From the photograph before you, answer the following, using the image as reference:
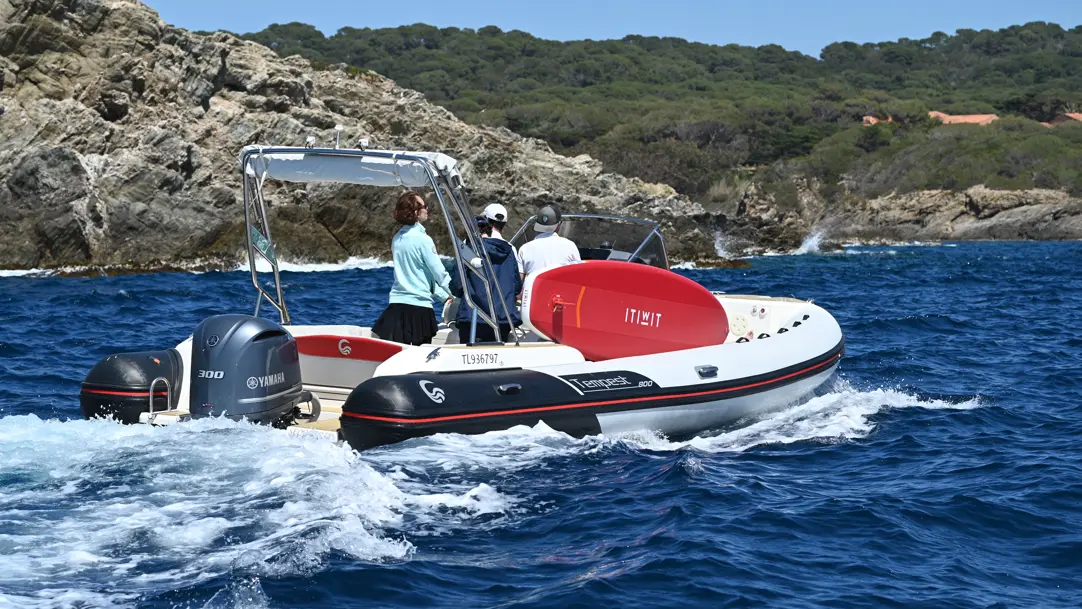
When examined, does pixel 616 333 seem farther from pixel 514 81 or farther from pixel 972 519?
pixel 514 81

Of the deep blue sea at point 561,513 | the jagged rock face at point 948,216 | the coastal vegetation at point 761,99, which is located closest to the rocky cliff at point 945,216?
the jagged rock face at point 948,216

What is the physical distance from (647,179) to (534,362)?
6190 cm

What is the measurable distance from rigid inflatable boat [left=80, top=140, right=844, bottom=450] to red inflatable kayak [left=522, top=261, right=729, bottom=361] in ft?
0.03

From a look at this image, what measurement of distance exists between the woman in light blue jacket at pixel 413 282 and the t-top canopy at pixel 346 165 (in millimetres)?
253

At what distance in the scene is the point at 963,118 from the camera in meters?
95.7

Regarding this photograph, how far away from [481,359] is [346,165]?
1.57 m

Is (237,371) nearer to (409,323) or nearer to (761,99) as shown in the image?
(409,323)

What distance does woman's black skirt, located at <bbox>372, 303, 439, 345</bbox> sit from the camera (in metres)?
8.16

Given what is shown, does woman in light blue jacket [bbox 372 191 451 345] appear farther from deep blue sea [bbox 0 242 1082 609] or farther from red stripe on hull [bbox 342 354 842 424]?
deep blue sea [bbox 0 242 1082 609]

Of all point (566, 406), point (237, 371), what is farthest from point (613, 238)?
point (237, 371)

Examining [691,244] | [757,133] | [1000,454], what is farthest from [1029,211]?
[1000,454]

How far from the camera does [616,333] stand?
870cm

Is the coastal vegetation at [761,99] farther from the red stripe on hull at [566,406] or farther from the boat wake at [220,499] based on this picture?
the boat wake at [220,499]

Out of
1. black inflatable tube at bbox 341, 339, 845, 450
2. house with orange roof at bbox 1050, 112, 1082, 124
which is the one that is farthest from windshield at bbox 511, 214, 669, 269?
house with orange roof at bbox 1050, 112, 1082, 124
